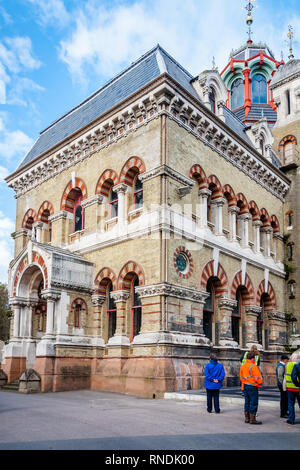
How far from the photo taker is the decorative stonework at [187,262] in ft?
56.9

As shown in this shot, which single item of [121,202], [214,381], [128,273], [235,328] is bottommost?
[214,381]

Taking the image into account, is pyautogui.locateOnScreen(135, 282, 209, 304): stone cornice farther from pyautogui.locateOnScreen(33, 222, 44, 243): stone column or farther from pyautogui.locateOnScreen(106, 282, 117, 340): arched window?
pyautogui.locateOnScreen(33, 222, 44, 243): stone column

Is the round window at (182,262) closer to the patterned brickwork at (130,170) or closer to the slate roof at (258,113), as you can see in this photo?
the patterned brickwork at (130,170)

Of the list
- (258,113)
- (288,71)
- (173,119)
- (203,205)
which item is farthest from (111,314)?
(258,113)

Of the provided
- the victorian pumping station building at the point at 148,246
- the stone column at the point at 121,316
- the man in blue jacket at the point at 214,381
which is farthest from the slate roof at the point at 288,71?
the man in blue jacket at the point at 214,381

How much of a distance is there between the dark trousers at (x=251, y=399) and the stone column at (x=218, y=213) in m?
11.1

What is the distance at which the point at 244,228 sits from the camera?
23.2 meters

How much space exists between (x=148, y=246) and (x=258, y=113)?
77.9 feet

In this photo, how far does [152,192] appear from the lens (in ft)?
58.0

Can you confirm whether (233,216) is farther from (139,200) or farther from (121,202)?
(121,202)

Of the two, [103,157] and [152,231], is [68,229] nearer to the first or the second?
[103,157]

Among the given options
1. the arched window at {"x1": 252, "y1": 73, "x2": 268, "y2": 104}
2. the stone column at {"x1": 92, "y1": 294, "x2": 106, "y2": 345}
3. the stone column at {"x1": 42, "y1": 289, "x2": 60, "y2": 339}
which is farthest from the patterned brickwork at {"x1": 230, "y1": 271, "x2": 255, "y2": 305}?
the arched window at {"x1": 252, "y1": 73, "x2": 268, "y2": 104}
